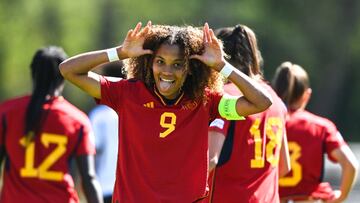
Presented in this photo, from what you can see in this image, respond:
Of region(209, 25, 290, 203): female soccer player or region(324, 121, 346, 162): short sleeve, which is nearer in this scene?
region(209, 25, 290, 203): female soccer player

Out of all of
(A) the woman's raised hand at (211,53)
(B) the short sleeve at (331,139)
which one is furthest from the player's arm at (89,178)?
(A) the woman's raised hand at (211,53)

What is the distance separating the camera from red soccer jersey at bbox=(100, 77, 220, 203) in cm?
717

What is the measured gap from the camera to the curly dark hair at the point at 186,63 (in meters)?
7.24

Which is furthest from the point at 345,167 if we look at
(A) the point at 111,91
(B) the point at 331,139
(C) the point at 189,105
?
(A) the point at 111,91

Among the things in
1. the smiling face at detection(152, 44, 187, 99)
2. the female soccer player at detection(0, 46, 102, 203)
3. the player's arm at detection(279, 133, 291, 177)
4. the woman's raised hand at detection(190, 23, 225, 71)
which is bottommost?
the female soccer player at detection(0, 46, 102, 203)

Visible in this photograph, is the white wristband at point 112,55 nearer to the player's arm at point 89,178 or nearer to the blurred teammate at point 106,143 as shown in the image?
the player's arm at point 89,178

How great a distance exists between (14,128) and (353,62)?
101 ft

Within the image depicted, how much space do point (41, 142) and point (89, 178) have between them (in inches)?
18.9

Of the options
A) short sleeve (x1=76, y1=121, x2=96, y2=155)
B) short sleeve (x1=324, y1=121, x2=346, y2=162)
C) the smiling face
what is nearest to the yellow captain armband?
the smiling face

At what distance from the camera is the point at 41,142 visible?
9.32 metres

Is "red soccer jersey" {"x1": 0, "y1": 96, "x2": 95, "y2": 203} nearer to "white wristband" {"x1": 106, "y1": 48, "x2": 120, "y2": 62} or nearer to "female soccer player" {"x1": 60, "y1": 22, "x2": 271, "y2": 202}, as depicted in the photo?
"female soccer player" {"x1": 60, "y1": 22, "x2": 271, "y2": 202}

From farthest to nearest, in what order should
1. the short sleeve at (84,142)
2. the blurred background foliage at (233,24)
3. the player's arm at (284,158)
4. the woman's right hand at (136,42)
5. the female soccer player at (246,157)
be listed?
the blurred background foliage at (233,24), the short sleeve at (84,142), the player's arm at (284,158), the female soccer player at (246,157), the woman's right hand at (136,42)

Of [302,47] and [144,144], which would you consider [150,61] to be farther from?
[302,47]

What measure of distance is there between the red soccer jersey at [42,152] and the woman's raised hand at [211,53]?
238 cm
